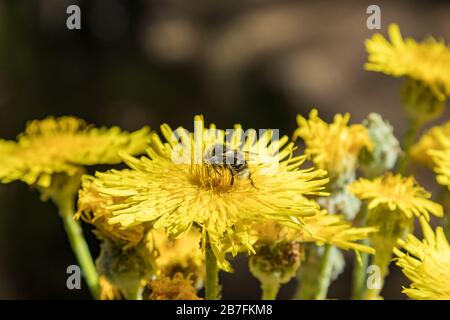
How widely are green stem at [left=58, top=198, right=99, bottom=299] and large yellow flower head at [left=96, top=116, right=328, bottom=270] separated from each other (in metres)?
0.26

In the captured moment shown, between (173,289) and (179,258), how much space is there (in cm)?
13

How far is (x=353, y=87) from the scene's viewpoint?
176 inches

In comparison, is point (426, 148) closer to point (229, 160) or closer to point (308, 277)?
point (308, 277)

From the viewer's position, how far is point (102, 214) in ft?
4.44

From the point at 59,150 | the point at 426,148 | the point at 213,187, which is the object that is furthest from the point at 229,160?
the point at 426,148

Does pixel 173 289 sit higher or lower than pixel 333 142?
lower

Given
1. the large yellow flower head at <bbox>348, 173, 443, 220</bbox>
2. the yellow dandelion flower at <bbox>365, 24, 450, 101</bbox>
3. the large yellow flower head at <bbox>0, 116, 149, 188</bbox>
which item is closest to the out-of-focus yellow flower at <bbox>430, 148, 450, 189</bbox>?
the large yellow flower head at <bbox>348, 173, 443, 220</bbox>

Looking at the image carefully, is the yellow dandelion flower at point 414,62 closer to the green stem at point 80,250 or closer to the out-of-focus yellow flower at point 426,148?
the out-of-focus yellow flower at point 426,148

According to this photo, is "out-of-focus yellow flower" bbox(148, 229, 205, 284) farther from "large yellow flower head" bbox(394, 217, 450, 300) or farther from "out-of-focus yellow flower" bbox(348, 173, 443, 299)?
"large yellow flower head" bbox(394, 217, 450, 300)

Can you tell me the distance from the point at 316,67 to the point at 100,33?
123 cm

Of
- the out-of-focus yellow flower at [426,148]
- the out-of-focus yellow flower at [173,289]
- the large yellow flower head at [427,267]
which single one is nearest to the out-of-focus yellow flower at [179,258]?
the out-of-focus yellow flower at [173,289]

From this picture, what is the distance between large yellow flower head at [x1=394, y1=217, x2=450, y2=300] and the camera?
3.75 feet

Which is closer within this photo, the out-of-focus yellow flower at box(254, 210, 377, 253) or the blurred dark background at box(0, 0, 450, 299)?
the out-of-focus yellow flower at box(254, 210, 377, 253)
